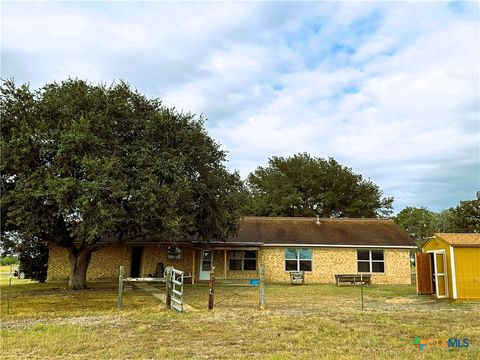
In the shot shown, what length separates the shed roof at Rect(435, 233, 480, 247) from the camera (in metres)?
15.4

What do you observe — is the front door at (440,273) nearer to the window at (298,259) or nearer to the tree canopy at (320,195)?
the window at (298,259)

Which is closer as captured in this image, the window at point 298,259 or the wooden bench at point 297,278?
the wooden bench at point 297,278

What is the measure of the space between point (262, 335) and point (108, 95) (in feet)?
45.4

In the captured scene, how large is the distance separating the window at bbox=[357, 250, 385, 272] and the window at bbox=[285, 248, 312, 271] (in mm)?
3124

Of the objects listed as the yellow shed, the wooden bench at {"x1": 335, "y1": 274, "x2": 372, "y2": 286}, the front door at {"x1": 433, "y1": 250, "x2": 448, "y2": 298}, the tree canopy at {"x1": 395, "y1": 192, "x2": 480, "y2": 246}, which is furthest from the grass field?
the tree canopy at {"x1": 395, "y1": 192, "x2": 480, "y2": 246}

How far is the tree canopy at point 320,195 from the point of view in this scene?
43.2 metres

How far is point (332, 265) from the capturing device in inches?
1026

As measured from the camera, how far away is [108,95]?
18.7 m

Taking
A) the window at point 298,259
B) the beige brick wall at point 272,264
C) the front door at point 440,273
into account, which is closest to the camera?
the front door at point 440,273

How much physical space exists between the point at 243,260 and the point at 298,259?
11.2ft

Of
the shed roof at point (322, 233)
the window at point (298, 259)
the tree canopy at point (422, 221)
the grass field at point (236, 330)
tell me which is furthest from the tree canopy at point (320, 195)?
the grass field at point (236, 330)

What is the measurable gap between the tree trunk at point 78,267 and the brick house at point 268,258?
5.37 metres

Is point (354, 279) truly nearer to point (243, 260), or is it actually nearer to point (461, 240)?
point (243, 260)

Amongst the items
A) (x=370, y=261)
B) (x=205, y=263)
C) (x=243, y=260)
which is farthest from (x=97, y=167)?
(x=370, y=261)
